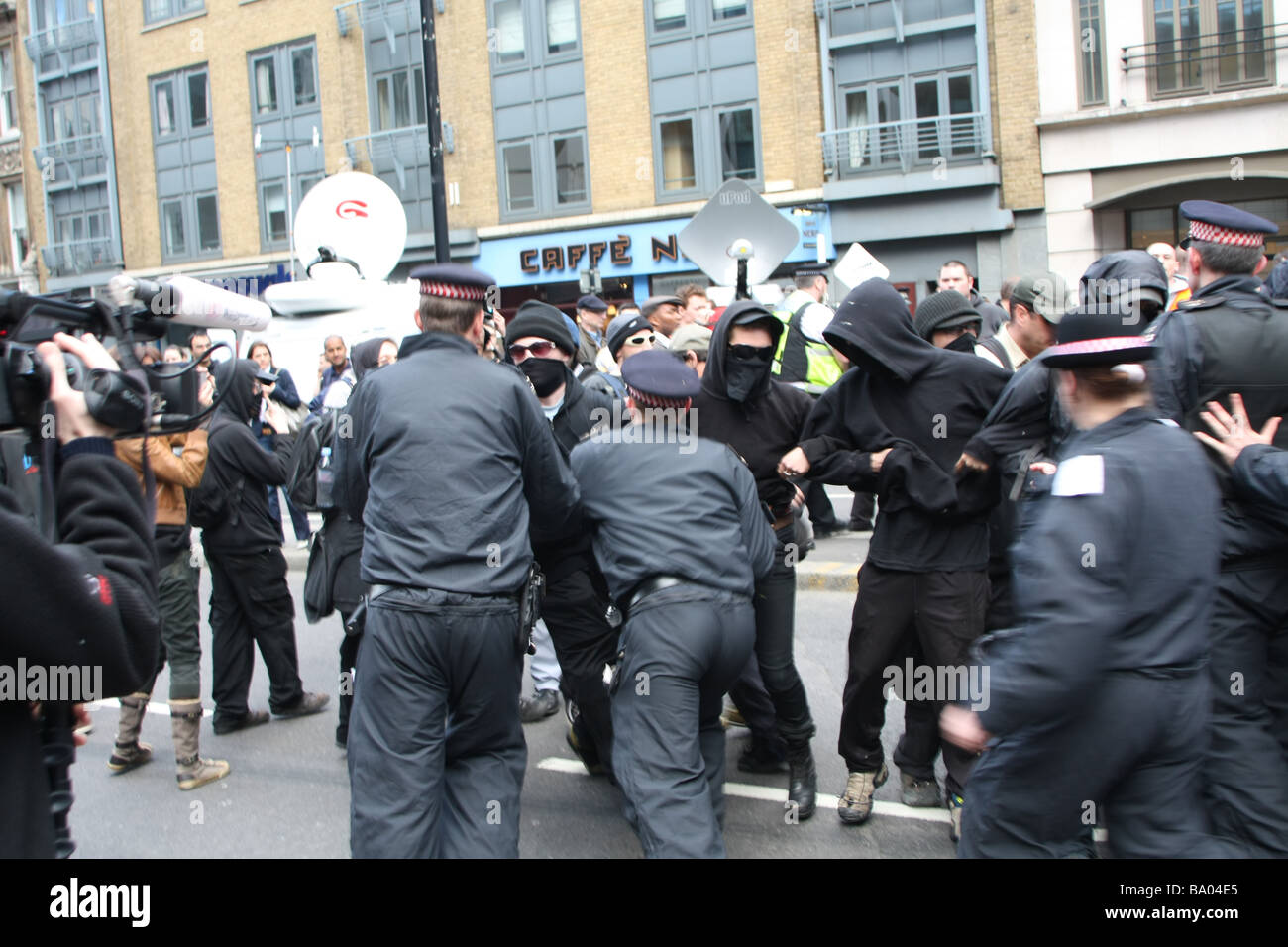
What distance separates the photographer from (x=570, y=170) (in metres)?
23.2

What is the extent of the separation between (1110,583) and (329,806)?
3.63 metres

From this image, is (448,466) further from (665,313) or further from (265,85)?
(265,85)

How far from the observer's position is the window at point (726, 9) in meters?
21.4

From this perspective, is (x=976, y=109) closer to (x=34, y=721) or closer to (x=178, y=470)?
(x=178, y=470)

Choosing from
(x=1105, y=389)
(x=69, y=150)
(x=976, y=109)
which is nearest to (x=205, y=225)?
(x=69, y=150)

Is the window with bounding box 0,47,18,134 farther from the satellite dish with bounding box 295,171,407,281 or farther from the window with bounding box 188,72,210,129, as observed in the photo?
the satellite dish with bounding box 295,171,407,281

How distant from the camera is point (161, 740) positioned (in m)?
5.99

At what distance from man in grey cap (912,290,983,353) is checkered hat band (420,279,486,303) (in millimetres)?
2019

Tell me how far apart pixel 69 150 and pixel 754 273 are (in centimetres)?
2867

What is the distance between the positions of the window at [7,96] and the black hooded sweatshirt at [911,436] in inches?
1372

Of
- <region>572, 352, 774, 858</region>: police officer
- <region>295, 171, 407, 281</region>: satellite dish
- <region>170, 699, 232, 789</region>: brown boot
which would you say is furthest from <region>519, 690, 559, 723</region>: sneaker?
<region>295, 171, 407, 281</region>: satellite dish

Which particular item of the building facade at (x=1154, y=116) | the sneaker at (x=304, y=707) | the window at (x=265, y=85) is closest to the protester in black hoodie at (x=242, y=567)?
the sneaker at (x=304, y=707)

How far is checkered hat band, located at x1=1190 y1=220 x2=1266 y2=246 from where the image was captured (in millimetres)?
3703
